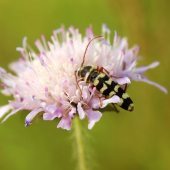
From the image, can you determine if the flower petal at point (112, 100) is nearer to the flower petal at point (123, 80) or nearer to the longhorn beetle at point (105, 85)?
the longhorn beetle at point (105, 85)

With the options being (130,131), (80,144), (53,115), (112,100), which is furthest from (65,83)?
(130,131)

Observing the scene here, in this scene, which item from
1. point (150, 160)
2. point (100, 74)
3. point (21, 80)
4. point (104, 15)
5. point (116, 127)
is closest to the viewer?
point (100, 74)

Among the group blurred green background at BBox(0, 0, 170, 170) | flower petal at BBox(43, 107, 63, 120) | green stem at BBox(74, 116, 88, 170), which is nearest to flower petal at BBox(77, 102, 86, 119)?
flower petal at BBox(43, 107, 63, 120)

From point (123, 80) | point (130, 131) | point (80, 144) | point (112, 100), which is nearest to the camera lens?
point (112, 100)

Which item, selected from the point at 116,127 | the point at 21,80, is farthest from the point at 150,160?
the point at 21,80

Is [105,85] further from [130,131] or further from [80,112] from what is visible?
[130,131]

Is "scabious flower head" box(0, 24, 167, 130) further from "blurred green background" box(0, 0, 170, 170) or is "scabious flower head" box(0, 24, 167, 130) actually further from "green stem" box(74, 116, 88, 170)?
"blurred green background" box(0, 0, 170, 170)

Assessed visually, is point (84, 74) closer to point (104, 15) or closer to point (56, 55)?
point (56, 55)

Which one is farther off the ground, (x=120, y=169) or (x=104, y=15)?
(x=104, y=15)

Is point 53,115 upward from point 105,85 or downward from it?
downward

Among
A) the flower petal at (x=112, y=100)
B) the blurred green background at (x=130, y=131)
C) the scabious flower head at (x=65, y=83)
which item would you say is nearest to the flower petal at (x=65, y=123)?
the scabious flower head at (x=65, y=83)

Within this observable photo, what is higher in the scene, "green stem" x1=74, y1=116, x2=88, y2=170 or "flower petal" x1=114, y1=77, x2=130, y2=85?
"flower petal" x1=114, y1=77, x2=130, y2=85
